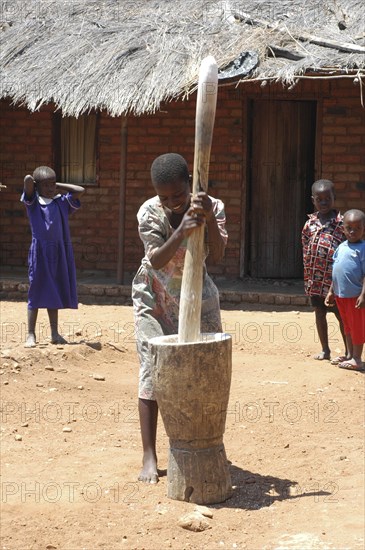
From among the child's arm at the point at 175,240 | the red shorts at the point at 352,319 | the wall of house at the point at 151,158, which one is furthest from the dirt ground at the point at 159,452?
the wall of house at the point at 151,158

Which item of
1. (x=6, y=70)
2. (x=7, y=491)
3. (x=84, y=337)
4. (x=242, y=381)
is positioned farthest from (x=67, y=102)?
(x=7, y=491)

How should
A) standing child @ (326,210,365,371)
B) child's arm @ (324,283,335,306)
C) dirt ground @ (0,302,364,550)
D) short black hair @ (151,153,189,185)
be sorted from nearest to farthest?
dirt ground @ (0,302,364,550), short black hair @ (151,153,189,185), standing child @ (326,210,365,371), child's arm @ (324,283,335,306)

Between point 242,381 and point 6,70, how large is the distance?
5974mm

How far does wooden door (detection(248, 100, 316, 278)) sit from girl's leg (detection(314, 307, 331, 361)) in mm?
4395

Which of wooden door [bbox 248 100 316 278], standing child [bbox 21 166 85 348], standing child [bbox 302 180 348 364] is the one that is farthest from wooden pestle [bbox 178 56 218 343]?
wooden door [bbox 248 100 316 278]

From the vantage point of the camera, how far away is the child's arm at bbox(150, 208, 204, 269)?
4.47m

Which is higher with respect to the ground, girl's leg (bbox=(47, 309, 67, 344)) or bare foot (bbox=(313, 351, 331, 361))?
girl's leg (bbox=(47, 309, 67, 344))

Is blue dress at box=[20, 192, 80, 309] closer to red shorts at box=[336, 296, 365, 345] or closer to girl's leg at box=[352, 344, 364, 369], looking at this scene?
red shorts at box=[336, 296, 365, 345]

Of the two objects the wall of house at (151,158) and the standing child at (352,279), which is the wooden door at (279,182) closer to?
the wall of house at (151,158)

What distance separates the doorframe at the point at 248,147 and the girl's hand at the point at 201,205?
7.30 meters

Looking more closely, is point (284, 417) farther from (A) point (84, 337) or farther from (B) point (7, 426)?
(A) point (84, 337)

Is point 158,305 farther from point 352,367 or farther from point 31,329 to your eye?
point 31,329

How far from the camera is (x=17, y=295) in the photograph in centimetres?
1186

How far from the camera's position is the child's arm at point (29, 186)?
7898 mm
